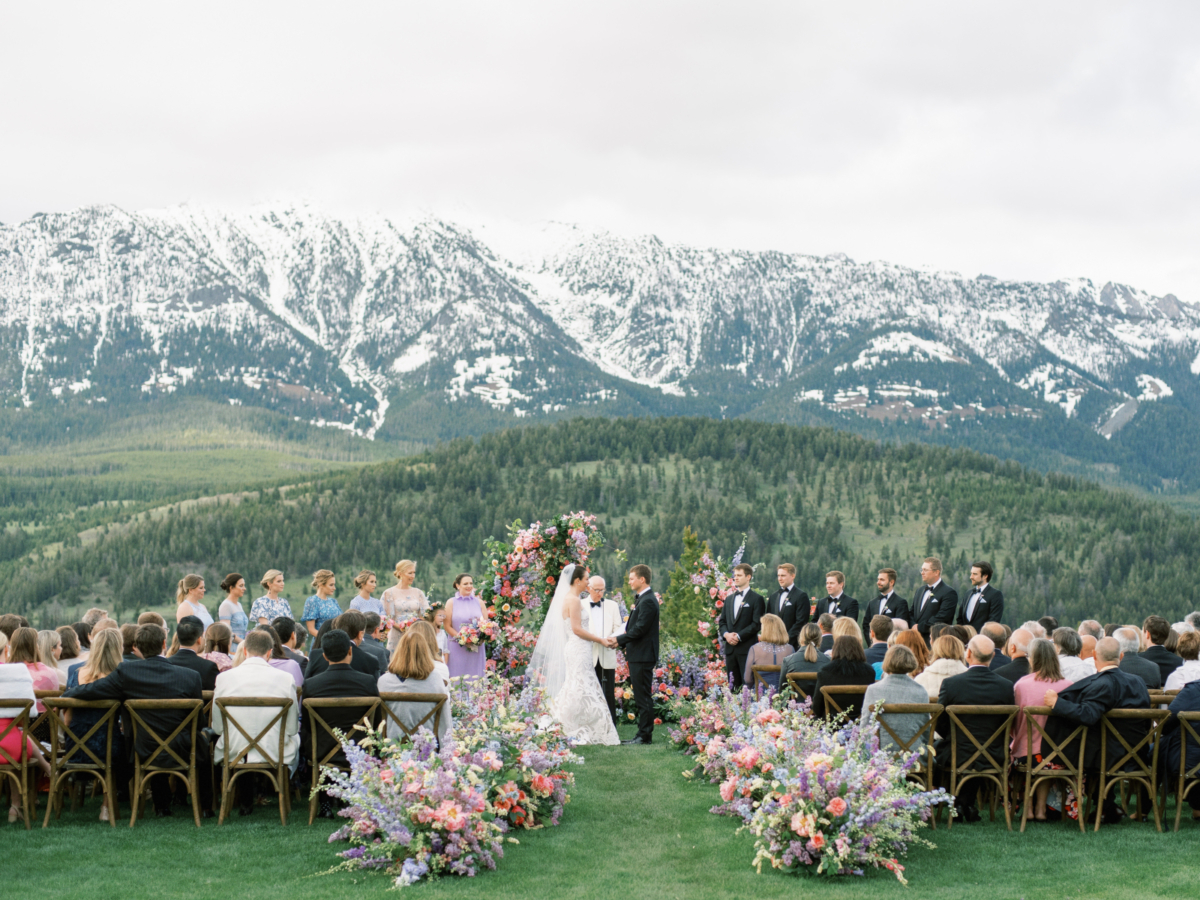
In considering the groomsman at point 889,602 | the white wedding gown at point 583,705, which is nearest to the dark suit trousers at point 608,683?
the white wedding gown at point 583,705

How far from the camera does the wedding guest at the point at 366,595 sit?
51.9ft

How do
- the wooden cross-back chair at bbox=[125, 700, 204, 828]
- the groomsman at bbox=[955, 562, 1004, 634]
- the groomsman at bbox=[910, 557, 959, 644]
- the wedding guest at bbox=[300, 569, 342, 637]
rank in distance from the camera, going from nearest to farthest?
the wooden cross-back chair at bbox=[125, 700, 204, 828] → the groomsman at bbox=[955, 562, 1004, 634] → the wedding guest at bbox=[300, 569, 342, 637] → the groomsman at bbox=[910, 557, 959, 644]

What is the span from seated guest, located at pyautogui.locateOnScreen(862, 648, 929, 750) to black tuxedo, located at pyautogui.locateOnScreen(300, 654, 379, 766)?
489 cm

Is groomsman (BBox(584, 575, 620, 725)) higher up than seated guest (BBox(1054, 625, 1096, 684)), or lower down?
lower down

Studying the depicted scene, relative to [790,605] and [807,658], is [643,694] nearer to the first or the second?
[790,605]

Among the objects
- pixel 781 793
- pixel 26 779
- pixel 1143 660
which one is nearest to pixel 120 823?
pixel 26 779

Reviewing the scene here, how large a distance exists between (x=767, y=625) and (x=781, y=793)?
17.2 ft

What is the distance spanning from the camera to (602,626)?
16.9 metres

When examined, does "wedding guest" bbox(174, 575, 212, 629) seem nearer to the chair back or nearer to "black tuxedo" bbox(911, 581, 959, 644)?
the chair back

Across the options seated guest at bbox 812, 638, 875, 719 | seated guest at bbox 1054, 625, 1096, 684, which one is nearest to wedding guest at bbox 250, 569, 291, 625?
seated guest at bbox 812, 638, 875, 719

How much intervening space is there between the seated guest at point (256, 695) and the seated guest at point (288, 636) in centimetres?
148

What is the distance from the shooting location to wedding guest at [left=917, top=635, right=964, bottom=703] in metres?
11.6

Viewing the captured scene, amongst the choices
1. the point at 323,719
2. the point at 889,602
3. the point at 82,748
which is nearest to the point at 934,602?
the point at 889,602

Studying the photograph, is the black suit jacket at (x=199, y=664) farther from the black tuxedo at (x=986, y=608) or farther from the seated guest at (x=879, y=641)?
the black tuxedo at (x=986, y=608)
